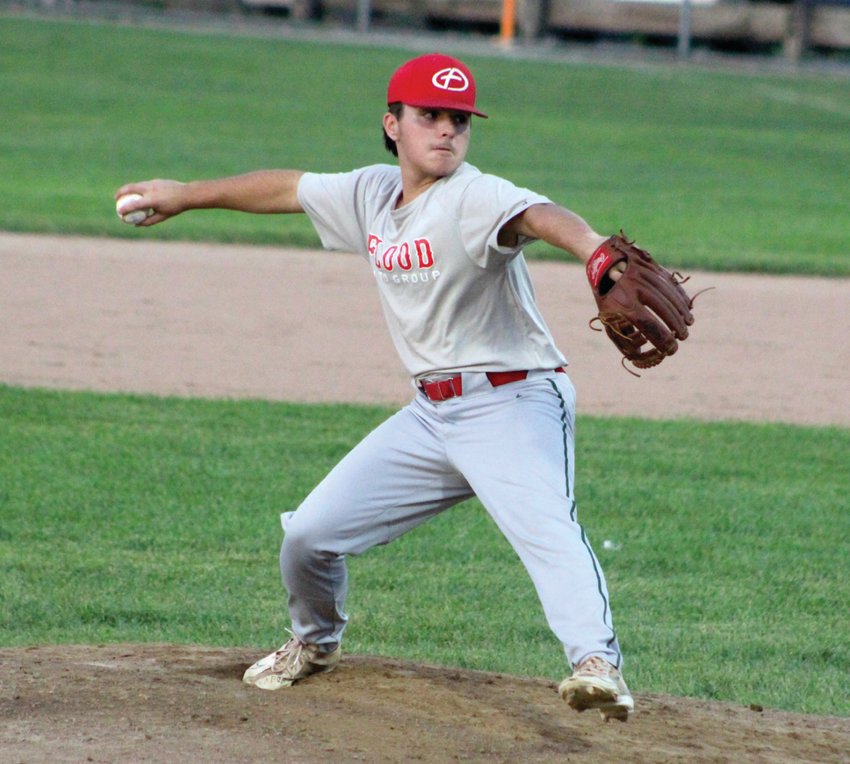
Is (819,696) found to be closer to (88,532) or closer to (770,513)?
(770,513)

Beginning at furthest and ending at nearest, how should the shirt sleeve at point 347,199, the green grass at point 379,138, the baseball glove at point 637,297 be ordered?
the green grass at point 379,138 → the shirt sleeve at point 347,199 → the baseball glove at point 637,297

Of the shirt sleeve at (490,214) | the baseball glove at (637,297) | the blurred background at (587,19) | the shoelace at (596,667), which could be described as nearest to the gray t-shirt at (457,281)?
the shirt sleeve at (490,214)

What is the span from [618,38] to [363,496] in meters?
28.8

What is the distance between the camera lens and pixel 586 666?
3.84 m

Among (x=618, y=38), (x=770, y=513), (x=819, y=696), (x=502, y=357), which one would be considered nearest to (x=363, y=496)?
(x=502, y=357)

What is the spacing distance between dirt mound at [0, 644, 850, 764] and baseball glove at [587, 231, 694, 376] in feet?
3.78

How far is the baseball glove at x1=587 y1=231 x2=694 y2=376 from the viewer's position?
3.74 m

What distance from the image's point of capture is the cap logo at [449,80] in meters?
4.24

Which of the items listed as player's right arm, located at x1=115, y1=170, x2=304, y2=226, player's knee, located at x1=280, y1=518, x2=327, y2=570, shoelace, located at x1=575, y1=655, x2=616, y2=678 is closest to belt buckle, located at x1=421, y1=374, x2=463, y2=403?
player's knee, located at x1=280, y1=518, x2=327, y2=570

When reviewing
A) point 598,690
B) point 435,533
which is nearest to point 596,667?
point 598,690

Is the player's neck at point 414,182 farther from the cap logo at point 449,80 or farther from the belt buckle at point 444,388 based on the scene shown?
the belt buckle at point 444,388

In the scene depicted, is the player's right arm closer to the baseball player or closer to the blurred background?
the baseball player

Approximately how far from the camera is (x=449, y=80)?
4.24 m

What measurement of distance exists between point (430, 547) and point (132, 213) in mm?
2264
